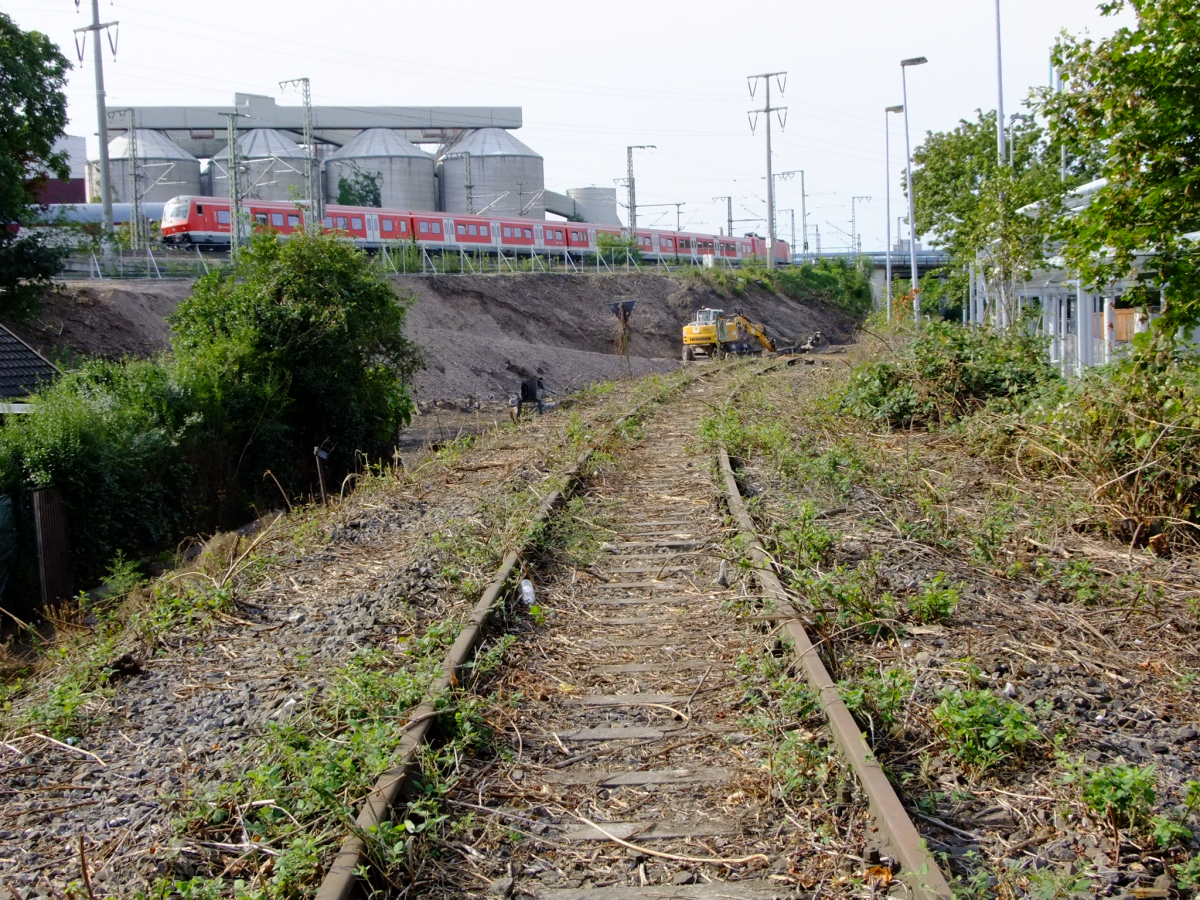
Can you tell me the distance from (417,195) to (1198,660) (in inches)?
3195

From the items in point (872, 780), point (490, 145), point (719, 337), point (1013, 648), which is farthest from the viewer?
point (490, 145)

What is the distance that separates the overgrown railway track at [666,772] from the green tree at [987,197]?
252 inches

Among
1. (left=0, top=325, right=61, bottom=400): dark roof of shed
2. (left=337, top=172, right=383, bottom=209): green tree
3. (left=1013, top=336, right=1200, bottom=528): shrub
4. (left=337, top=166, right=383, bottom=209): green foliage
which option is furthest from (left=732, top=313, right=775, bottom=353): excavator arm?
(left=337, top=172, right=383, bottom=209): green tree

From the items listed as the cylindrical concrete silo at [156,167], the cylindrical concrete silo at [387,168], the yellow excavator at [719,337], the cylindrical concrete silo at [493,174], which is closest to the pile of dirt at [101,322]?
the yellow excavator at [719,337]

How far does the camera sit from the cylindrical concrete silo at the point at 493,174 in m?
83.4

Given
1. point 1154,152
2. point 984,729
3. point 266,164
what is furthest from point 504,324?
point 984,729

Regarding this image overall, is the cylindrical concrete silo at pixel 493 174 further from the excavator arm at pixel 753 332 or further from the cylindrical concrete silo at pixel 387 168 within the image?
the excavator arm at pixel 753 332

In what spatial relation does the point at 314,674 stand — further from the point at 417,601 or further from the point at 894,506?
the point at 894,506

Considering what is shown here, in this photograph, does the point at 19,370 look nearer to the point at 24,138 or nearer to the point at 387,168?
the point at 24,138

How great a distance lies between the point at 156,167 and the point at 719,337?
54004 mm

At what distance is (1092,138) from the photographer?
33.1 feet

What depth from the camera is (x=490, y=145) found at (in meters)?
84.9

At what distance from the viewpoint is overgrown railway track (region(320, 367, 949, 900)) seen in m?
3.98

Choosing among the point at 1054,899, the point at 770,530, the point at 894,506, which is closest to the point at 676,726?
the point at 1054,899
